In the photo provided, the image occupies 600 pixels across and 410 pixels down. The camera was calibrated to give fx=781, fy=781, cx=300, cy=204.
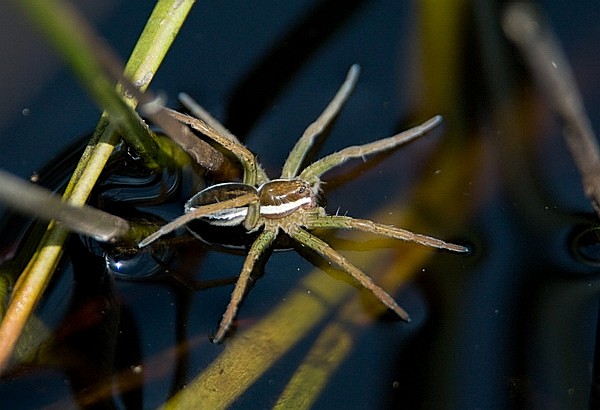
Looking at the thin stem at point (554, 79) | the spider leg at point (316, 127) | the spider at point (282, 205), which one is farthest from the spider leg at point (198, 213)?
the thin stem at point (554, 79)

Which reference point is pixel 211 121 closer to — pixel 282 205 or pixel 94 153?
pixel 282 205

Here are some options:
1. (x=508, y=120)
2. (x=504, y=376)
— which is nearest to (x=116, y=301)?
(x=504, y=376)

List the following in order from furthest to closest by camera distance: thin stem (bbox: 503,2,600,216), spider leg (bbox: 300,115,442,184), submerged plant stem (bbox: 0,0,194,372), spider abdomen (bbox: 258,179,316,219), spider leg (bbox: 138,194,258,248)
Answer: spider leg (bbox: 300,115,442,184)
spider abdomen (bbox: 258,179,316,219)
spider leg (bbox: 138,194,258,248)
submerged plant stem (bbox: 0,0,194,372)
thin stem (bbox: 503,2,600,216)

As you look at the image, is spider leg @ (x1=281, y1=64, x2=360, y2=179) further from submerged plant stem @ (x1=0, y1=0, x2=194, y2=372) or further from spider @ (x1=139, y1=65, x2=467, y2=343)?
submerged plant stem @ (x1=0, y1=0, x2=194, y2=372)

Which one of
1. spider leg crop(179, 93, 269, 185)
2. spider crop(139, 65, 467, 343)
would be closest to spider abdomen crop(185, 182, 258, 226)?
spider crop(139, 65, 467, 343)

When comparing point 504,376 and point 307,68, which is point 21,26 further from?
point 504,376

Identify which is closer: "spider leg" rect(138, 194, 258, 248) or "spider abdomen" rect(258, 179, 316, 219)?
"spider leg" rect(138, 194, 258, 248)

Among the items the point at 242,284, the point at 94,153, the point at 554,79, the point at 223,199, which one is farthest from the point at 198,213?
the point at 554,79

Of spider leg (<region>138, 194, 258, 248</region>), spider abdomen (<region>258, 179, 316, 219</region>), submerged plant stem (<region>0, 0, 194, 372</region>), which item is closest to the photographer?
submerged plant stem (<region>0, 0, 194, 372</region>)
